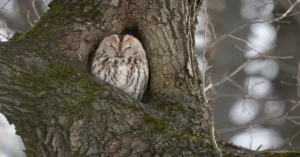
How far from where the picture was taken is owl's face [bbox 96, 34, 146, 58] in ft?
12.7

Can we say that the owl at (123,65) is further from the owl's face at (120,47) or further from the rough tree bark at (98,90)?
the rough tree bark at (98,90)

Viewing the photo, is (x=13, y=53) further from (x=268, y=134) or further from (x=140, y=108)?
(x=268, y=134)

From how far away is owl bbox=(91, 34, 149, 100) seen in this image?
3914mm

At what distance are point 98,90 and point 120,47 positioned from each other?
0.94 meters

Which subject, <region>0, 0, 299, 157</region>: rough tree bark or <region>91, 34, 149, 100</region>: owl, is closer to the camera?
<region>0, 0, 299, 157</region>: rough tree bark

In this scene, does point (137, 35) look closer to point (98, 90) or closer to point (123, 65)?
point (123, 65)

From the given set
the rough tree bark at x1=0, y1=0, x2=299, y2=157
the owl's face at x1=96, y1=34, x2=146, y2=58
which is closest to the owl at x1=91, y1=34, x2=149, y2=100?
the owl's face at x1=96, y1=34, x2=146, y2=58

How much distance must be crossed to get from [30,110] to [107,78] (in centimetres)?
108

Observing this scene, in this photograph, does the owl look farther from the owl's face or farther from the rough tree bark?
the rough tree bark

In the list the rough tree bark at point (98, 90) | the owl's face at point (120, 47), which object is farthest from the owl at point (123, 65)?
the rough tree bark at point (98, 90)

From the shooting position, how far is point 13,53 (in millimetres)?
3160

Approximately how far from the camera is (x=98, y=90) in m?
3.13

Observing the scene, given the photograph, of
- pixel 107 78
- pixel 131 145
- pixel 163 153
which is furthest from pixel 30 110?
pixel 107 78

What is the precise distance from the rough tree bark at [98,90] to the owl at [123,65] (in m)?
0.10
